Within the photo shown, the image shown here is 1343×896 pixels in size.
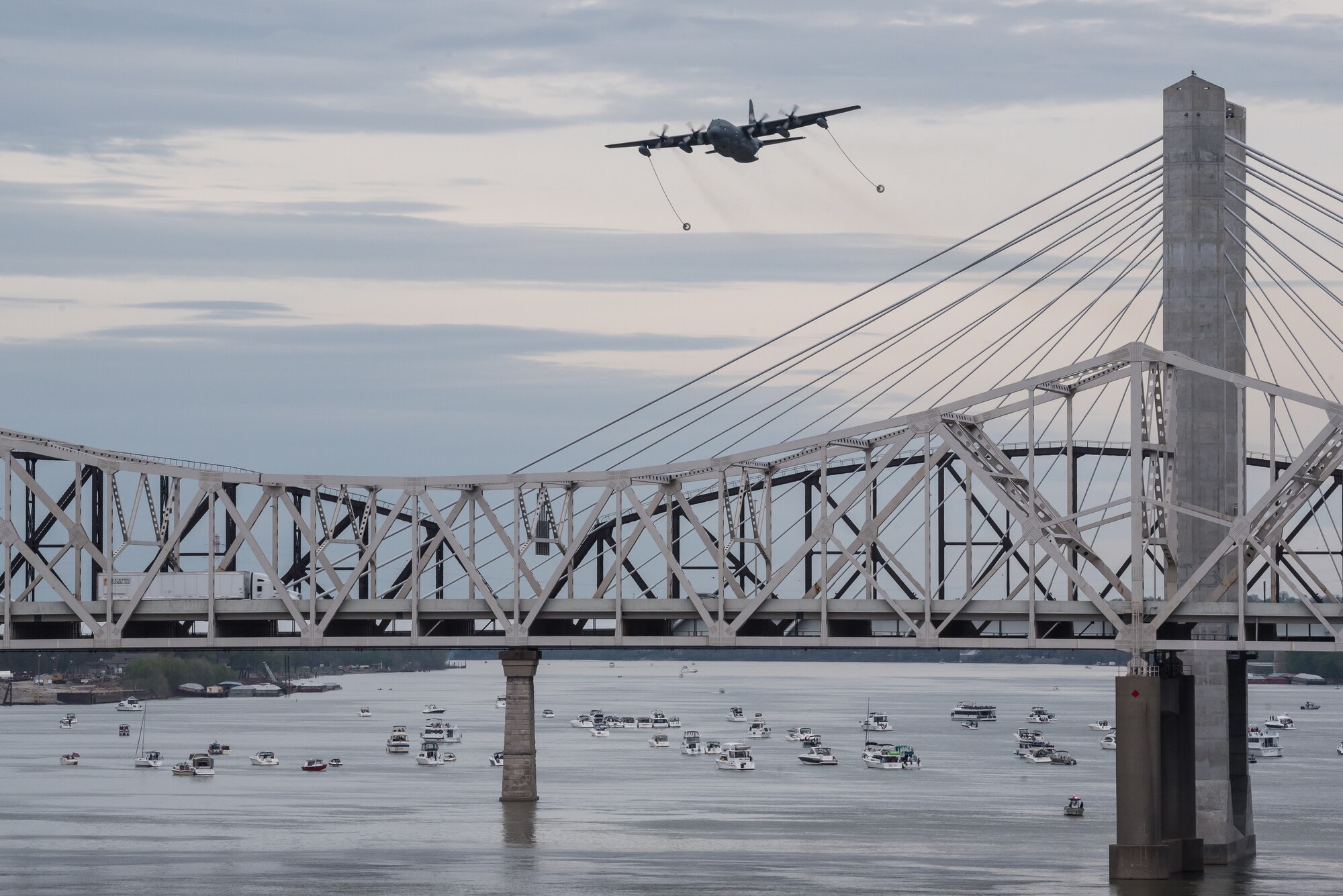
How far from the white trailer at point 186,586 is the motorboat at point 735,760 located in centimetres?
6734

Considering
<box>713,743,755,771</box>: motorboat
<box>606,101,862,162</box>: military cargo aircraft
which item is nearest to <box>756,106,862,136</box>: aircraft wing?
<box>606,101,862,162</box>: military cargo aircraft

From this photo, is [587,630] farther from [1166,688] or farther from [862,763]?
[862,763]

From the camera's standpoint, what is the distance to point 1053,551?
8888 centimetres

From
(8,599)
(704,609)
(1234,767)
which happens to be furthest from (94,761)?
(1234,767)

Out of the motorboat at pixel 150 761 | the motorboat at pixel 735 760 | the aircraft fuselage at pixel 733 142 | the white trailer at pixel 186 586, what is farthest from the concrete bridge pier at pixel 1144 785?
the motorboat at pixel 150 761

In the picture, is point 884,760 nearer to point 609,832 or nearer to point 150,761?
point 150,761

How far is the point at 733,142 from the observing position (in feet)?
341

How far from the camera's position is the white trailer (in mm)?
112625

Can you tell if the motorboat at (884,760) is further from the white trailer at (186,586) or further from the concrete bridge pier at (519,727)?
the white trailer at (186,586)

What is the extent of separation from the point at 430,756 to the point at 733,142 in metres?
89.8

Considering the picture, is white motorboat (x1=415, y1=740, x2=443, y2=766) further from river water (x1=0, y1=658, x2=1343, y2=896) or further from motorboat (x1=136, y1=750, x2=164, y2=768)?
motorboat (x1=136, y1=750, x2=164, y2=768)

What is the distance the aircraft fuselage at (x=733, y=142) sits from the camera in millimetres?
103812

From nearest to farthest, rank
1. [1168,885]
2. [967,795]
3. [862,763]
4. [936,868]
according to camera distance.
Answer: [1168,885] < [936,868] < [967,795] < [862,763]

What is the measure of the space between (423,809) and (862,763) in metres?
63.7
